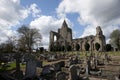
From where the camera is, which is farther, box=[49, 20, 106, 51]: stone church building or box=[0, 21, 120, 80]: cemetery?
box=[49, 20, 106, 51]: stone church building

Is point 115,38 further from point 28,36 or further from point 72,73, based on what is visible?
point 72,73

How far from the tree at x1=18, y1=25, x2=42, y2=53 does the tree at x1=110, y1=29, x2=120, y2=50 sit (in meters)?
28.7

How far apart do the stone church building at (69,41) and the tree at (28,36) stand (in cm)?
1527

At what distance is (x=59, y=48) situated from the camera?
79.8 metres

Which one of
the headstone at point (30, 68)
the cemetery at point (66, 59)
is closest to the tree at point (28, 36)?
the cemetery at point (66, 59)

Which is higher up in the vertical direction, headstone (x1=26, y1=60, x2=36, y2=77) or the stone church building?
the stone church building

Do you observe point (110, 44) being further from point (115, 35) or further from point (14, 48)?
point (14, 48)

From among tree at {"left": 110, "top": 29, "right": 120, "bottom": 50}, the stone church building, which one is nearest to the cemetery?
the stone church building

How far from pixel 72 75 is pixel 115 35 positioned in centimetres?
5868

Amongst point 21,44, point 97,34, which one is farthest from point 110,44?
point 21,44

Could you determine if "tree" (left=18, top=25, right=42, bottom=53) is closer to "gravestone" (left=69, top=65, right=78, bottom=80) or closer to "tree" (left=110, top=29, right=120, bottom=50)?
"tree" (left=110, top=29, right=120, bottom=50)

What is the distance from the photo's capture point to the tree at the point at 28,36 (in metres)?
65.1

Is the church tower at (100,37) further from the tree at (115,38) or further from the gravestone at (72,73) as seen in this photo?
the gravestone at (72,73)

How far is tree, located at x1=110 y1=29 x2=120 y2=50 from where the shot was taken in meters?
68.1
